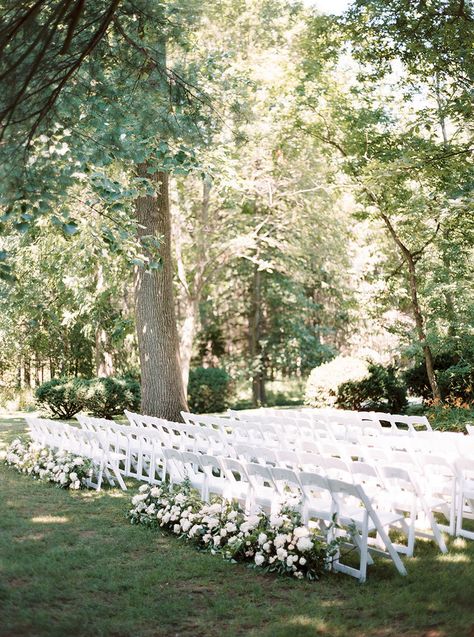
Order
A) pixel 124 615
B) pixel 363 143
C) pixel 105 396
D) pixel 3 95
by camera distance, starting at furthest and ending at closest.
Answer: pixel 105 396, pixel 363 143, pixel 3 95, pixel 124 615

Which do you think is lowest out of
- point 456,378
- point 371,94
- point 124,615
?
point 124,615

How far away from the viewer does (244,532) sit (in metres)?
5.81

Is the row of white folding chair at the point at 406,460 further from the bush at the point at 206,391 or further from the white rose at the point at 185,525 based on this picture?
the bush at the point at 206,391

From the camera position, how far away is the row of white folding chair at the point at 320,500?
5180 millimetres

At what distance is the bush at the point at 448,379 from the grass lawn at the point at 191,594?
10450 mm

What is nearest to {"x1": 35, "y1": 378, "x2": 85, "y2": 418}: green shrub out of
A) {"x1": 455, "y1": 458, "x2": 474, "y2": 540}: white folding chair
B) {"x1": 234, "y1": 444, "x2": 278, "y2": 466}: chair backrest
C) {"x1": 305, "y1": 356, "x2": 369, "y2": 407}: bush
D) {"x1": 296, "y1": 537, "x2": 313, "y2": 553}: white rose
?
{"x1": 305, "y1": 356, "x2": 369, "y2": 407}: bush

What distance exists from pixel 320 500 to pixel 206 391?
1637 centimetres

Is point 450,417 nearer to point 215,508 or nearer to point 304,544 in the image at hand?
point 215,508

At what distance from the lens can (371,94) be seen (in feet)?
48.6

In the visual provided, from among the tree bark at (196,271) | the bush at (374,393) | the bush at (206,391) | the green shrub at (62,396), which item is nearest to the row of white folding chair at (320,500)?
the bush at (374,393)

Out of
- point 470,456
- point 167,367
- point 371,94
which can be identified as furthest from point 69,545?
point 371,94

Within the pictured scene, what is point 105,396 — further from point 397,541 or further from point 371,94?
point 397,541


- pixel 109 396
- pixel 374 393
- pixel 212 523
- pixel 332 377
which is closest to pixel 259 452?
pixel 212 523

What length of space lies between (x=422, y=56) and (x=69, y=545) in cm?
866
